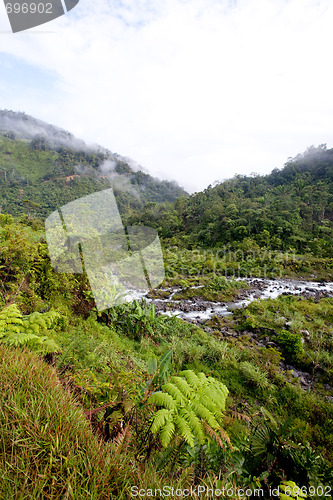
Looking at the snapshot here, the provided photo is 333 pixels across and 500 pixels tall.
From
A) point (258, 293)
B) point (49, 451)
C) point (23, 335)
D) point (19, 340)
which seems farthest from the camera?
point (258, 293)

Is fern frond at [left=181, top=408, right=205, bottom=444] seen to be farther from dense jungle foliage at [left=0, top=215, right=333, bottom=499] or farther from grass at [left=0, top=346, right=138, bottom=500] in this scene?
grass at [left=0, top=346, right=138, bottom=500]

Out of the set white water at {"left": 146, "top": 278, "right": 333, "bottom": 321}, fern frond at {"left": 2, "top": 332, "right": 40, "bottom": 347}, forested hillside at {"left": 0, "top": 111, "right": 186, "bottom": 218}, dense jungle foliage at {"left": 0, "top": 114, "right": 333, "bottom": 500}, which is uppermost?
forested hillside at {"left": 0, "top": 111, "right": 186, "bottom": 218}

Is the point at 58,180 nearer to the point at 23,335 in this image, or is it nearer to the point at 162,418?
the point at 23,335

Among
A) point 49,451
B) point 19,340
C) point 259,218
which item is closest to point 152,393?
point 49,451

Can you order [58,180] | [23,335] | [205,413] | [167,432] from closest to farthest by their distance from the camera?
[167,432], [205,413], [23,335], [58,180]

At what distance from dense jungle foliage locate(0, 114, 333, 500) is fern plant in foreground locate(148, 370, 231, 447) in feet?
0.04

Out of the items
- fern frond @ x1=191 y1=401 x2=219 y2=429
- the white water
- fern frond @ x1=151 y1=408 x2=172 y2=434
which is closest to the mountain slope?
the white water

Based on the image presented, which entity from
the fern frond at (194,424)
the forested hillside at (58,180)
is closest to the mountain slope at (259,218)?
the forested hillside at (58,180)

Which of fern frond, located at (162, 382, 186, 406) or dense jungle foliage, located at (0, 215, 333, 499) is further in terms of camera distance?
fern frond, located at (162, 382, 186, 406)

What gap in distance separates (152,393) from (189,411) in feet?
1.32

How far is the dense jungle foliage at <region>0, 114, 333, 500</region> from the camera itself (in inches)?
54.7

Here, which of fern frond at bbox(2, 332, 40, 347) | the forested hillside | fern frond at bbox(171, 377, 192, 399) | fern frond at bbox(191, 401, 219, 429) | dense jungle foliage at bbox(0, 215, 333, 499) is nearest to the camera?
dense jungle foliage at bbox(0, 215, 333, 499)

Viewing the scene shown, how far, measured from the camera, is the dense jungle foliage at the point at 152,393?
139 centimetres

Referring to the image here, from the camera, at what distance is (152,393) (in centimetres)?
212
